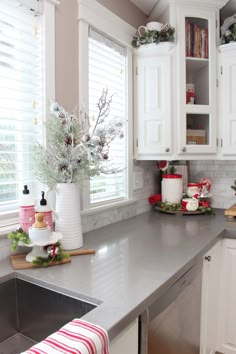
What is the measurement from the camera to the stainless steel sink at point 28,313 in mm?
1005

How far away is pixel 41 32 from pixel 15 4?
0.53 ft

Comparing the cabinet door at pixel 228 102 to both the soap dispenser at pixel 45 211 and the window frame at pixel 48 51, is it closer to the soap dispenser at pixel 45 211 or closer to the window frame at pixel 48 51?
the window frame at pixel 48 51

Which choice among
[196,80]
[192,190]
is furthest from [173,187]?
[196,80]

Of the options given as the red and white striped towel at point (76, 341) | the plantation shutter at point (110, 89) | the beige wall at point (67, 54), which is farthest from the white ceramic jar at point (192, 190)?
the red and white striped towel at point (76, 341)

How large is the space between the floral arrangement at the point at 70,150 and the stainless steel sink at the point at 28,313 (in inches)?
19.3

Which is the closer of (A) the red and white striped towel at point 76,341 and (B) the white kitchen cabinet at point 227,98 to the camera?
(A) the red and white striped towel at point 76,341

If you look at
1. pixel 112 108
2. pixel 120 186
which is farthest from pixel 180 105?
pixel 120 186

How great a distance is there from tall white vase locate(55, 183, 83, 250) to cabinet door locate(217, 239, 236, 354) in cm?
98

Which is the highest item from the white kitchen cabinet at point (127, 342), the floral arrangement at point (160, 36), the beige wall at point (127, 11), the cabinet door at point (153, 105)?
the beige wall at point (127, 11)

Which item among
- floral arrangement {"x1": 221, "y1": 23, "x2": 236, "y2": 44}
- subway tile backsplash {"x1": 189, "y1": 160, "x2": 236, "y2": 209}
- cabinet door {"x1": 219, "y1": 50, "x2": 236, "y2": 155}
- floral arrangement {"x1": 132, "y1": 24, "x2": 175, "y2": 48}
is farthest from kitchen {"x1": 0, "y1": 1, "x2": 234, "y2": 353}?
floral arrangement {"x1": 221, "y1": 23, "x2": 236, "y2": 44}

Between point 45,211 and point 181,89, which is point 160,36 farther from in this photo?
point 45,211

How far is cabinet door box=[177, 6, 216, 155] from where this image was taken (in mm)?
2078

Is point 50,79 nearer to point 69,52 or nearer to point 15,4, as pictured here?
point 69,52

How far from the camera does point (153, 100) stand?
6.94 ft
